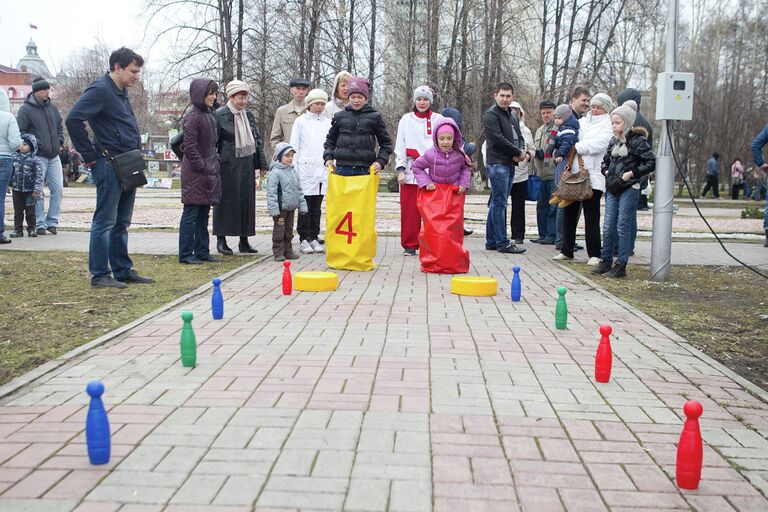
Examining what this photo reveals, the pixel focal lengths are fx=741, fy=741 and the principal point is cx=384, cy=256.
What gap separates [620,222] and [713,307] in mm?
1885

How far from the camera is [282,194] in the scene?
9844 millimetres

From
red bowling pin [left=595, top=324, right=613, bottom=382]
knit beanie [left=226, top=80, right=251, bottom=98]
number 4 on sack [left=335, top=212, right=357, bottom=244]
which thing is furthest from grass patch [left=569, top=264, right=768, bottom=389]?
knit beanie [left=226, top=80, right=251, bottom=98]

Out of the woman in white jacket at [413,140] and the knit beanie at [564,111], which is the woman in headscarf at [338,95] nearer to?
the woman in white jacket at [413,140]

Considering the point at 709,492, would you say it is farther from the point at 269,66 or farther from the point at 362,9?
the point at 362,9

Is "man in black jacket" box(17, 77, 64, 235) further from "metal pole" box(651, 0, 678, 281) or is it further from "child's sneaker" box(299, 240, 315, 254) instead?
"metal pole" box(651, 0, 678, 281)

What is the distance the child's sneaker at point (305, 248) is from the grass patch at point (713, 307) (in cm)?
378

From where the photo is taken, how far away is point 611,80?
114 ft

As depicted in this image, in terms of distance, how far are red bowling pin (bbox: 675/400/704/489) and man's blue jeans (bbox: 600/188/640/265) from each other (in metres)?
5.98

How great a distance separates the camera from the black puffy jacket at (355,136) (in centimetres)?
966

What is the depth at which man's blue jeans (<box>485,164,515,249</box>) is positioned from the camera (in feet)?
35.3

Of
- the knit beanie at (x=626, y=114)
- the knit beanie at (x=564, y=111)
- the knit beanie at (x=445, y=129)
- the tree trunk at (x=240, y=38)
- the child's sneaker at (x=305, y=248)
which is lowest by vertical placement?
the child's sneaker at (x=305, y=248)

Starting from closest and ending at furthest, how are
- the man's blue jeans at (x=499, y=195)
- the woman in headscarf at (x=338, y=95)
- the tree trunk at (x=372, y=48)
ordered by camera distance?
the woman in headscarf at (x=338, y=95) < the man's blue jeans at (x=499, y=195) < the tree trunk at (x=372, y=48)

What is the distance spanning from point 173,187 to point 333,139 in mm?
28950

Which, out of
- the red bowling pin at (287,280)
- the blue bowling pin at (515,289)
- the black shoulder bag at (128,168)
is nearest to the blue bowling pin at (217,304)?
the red bowling pin at (287,280)
